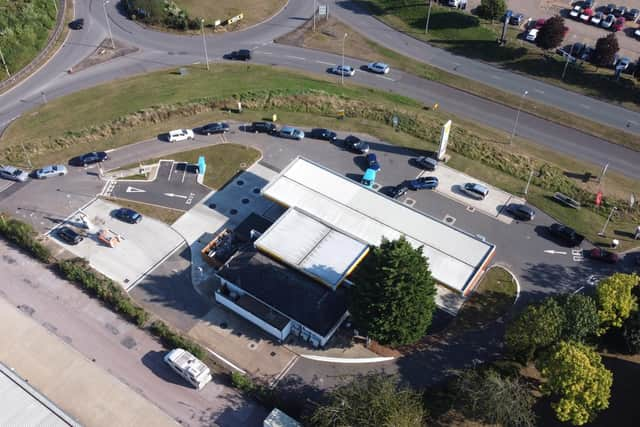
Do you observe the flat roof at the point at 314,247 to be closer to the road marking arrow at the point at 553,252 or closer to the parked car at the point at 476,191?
the parked car at the point at 476,191

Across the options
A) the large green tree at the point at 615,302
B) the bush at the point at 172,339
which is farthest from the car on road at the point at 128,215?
the large green tree at the point at 615,302

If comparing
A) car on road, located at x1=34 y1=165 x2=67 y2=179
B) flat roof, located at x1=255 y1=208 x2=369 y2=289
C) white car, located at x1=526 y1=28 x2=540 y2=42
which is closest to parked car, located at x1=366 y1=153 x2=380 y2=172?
flat roof, located at x1=255 y1=208 x2=369 y2=289

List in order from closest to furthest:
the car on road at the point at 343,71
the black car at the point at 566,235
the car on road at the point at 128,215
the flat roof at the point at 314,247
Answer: the flat roof at the point at 314,247, the black car at the point at 566,235, the car on road at the point at 128,215, the car on road at the point at 343,71

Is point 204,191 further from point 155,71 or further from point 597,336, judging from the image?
point 597,336

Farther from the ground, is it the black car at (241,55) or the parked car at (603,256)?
the black car at (241,55)

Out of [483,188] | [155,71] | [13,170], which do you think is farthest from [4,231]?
[483,188]

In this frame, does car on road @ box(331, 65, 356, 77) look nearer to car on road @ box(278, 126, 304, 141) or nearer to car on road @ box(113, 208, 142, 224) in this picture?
car on road @ box(278, 126, 304, 141)

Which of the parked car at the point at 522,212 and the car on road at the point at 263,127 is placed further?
the car on road at the point at 263,127
